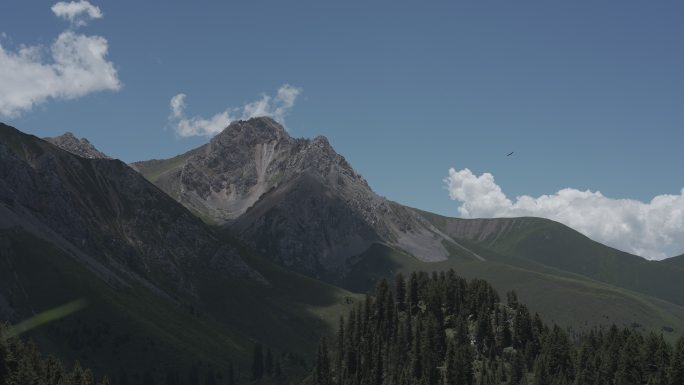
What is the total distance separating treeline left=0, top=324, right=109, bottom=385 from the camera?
147125 mm

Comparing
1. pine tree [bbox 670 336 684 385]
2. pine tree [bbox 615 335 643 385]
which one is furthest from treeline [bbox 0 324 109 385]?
pine tree [bbox 670 336 684 385]

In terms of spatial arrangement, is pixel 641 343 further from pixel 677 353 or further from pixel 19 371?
pixel 19 371

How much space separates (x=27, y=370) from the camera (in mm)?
149125

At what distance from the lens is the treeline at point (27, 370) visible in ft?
483

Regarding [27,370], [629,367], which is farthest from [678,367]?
[27,370]

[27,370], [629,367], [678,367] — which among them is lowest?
[27,370]

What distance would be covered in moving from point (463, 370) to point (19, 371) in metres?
105

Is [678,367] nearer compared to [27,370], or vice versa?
[27,370]

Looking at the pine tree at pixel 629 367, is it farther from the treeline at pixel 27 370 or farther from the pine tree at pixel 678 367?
the treeline at pixel 27 370

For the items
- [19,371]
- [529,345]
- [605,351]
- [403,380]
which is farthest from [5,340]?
[605,351]

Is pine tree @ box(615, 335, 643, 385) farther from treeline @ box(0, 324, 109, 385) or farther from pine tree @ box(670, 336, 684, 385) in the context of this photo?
treeline @ box(0, 324, 109, 385)

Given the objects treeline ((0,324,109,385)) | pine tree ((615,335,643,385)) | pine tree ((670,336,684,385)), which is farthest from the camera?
pine tree ((615,335,643,385))

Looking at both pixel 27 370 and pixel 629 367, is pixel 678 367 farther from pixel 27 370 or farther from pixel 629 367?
pixel 27 370

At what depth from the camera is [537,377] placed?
7308 inches
